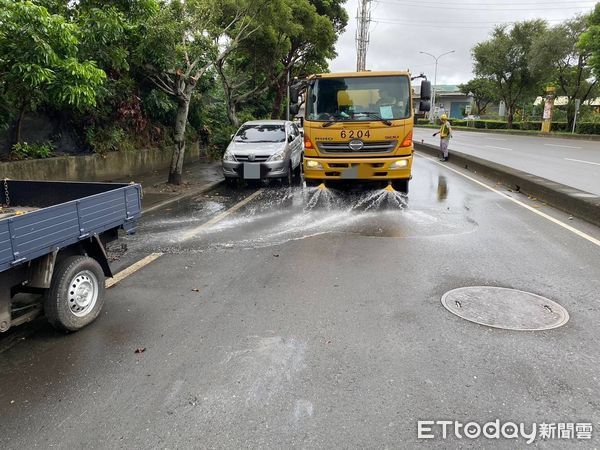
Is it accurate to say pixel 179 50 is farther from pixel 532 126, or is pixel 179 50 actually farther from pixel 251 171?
pixel 532 126

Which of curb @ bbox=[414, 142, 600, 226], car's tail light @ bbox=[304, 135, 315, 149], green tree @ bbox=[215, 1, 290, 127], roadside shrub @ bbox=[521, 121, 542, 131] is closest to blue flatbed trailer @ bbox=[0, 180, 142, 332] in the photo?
car's tail light @ bbox=[304, 135, 315, 149]

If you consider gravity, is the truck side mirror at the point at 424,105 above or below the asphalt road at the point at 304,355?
above

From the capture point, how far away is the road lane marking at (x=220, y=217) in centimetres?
748

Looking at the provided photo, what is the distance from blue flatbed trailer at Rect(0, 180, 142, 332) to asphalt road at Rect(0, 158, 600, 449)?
248 millimetres

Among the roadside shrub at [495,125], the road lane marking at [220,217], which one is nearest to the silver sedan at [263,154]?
the road lane marking at [220,217]

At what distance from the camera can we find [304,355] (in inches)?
143

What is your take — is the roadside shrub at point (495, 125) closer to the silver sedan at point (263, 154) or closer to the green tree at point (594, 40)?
the green tree at point (594, 40)

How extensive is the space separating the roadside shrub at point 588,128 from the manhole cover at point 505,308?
33.8 metres

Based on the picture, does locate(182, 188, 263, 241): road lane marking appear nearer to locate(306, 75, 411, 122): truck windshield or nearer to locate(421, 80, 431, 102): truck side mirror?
locate(306, 75, 411, 122): truck windshield

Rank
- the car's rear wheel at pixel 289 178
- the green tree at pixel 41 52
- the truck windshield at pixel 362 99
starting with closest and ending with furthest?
the green tree at pixel 41 52
the truck windshield at pixel 362 99
the car's rear wheel at pixel 289 178

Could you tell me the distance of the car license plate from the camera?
11.6 metres

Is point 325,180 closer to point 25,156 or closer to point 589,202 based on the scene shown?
point 589,202

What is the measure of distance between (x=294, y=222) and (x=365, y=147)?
238 centimetres

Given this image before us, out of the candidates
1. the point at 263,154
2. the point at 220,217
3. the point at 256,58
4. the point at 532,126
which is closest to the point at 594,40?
the point at 532,126
